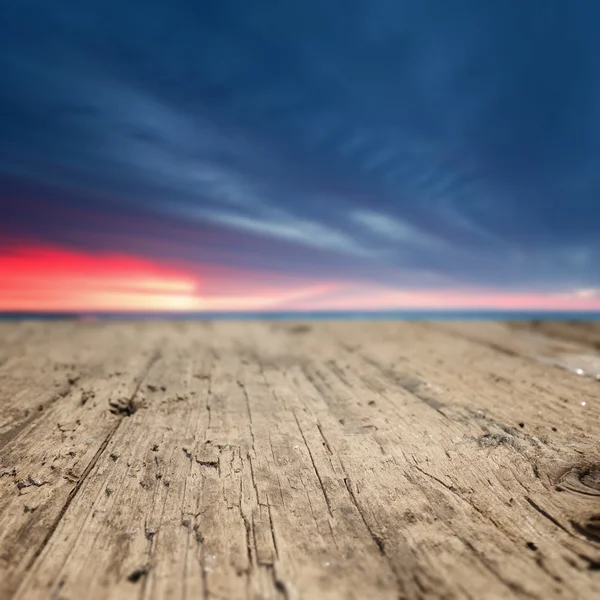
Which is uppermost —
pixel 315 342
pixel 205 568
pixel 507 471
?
pixel 315 342

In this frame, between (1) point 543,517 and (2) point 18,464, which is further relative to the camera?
(2) point 18,464

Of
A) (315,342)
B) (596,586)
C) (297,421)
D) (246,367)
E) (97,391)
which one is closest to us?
(596,586)

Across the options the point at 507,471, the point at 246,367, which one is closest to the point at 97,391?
the point at 246,367

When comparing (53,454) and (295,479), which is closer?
(295,479)

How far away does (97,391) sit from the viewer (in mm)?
3393

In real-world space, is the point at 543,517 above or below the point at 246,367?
below

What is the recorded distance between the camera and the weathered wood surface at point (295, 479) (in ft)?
5.30

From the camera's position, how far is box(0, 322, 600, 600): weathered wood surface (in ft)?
5.30

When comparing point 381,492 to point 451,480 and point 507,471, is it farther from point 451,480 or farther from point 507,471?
point 507,471

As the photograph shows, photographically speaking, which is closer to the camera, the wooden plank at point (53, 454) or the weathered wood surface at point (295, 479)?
the weathered wood surface at point (295, 479)

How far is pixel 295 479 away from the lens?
2.25 m

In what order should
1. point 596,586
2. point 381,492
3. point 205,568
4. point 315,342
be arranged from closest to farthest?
point 596,586, point 205,568, point 381,492, point 315,342

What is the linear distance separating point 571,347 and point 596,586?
455cm

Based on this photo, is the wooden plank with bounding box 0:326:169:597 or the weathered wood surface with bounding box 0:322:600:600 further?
the wooden plank with bounding box 0:326:169:597
